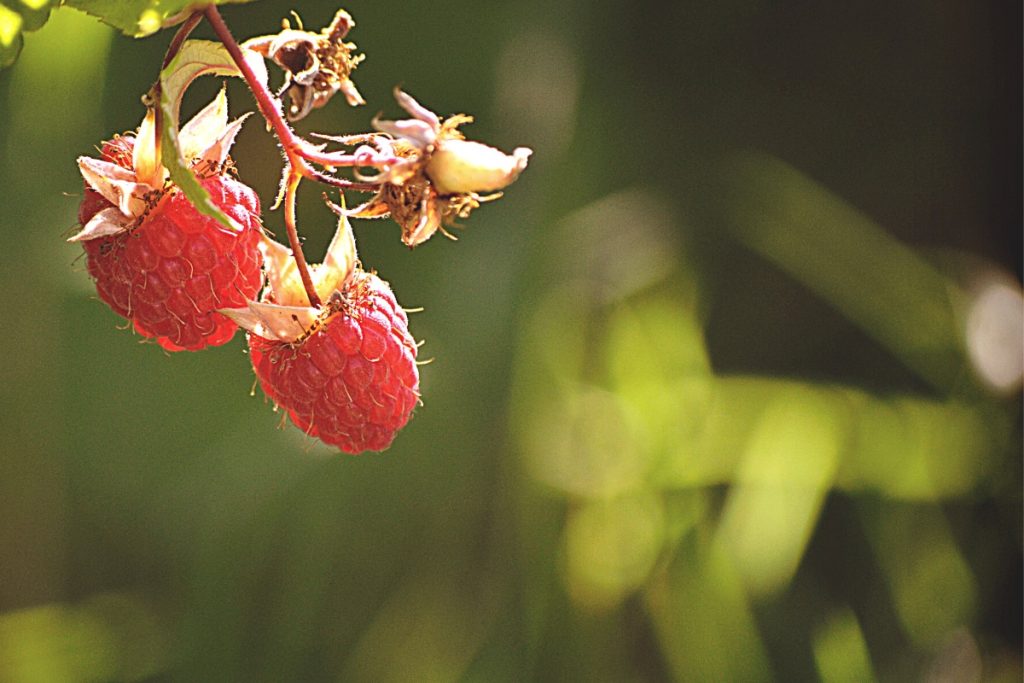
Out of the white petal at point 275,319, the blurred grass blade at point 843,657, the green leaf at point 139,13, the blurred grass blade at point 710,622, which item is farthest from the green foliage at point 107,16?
the blurred grass blade at point 843,657

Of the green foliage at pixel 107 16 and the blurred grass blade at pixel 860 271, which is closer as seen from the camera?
the green foliage at pixel 107 16

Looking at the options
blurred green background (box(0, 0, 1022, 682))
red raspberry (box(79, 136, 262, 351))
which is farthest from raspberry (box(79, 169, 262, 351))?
blurred green background (box(0, 0, 1022, 682))

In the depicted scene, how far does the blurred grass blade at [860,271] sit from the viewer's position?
4.49ft

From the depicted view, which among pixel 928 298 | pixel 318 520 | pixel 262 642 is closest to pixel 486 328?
pixel 318 520

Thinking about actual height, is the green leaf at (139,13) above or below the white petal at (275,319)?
above

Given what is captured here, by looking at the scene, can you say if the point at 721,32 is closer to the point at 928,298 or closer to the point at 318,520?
the point at 928,298

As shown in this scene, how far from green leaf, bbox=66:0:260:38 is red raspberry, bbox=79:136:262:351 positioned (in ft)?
0.25

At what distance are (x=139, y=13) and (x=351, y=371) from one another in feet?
0.51

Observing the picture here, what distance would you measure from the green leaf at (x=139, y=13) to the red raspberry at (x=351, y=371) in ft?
0.42

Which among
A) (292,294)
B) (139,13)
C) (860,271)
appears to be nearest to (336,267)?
(292,294)

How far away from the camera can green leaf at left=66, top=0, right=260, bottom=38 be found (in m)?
0.30

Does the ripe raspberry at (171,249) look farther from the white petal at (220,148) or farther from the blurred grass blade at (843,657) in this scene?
the blurred grass blade at (843,657)

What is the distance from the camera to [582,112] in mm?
1566

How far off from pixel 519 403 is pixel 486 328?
0.12 m
